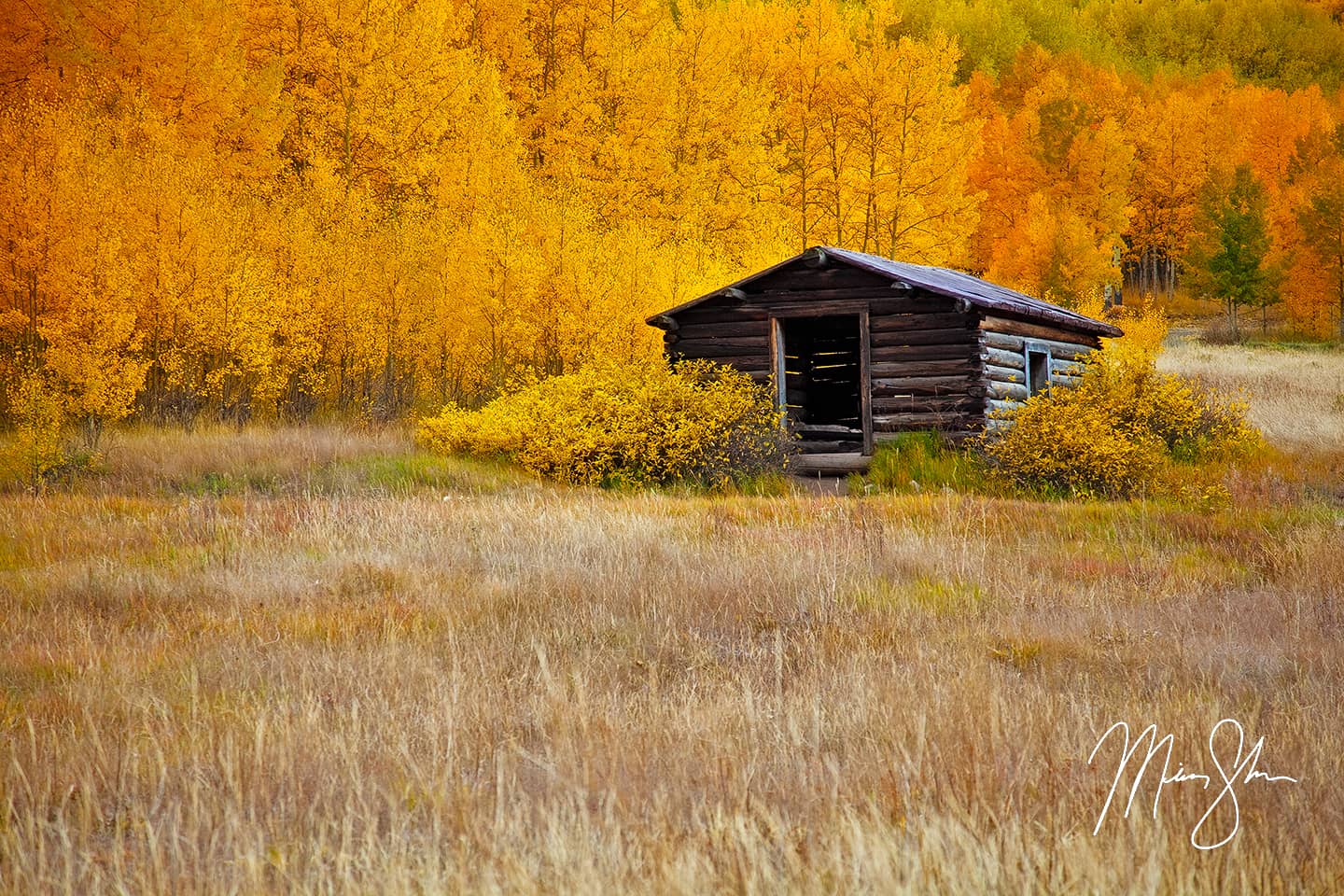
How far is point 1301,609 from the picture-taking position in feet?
22.1

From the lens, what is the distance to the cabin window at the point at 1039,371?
19.7 metres

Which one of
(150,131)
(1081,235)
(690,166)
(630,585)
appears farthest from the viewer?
(1081,235)

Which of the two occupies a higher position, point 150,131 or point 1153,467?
point 150,131

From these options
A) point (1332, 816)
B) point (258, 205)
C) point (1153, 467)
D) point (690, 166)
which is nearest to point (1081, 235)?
point (690, 166)

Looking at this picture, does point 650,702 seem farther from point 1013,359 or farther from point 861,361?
point 1013,359

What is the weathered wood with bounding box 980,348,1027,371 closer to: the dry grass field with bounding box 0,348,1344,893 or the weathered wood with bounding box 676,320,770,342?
the weathered wood with bounding box 676,320,770,342

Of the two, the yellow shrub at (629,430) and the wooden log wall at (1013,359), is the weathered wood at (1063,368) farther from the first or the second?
the yellow shrub at (629,430)

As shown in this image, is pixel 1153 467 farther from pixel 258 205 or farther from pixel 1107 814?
pixel 258 205

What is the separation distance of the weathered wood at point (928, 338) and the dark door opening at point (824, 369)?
3.37m

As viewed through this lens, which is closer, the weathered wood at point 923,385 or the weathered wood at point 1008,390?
the weathered wood at point 923,385

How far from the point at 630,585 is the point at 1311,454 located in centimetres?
1468
